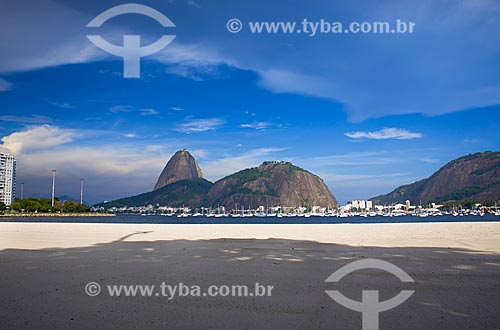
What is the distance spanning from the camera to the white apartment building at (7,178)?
186m

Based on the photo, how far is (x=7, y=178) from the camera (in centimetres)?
18925

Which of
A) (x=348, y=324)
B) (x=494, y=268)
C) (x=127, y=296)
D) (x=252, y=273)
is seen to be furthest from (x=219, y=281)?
(x=494, y=268)

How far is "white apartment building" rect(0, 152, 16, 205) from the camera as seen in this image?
18550cm

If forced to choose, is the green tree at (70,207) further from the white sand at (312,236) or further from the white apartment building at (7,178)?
the white sand at (312,236)

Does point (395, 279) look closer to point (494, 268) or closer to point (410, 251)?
point (494, 268)

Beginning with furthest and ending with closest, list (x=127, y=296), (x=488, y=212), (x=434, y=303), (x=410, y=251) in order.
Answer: (x=488, y=212), (x=410, y=251), (x=127, y=296), (x=434, y=303)

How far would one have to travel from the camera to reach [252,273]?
30.8 feet

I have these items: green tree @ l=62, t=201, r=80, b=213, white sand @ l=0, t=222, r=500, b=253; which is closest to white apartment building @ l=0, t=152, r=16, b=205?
green tree @ l=62, t=201, r=80, b=213

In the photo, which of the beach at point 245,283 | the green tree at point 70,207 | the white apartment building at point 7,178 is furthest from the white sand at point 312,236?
the white apartment building at point 7,178

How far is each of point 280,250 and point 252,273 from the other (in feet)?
17.1

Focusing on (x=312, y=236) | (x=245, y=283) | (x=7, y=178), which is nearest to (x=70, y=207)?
(x=7, y=178)

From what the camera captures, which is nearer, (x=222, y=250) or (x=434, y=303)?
(x=434, y=303)

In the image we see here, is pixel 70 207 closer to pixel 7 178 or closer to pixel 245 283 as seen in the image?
pixel 7 178

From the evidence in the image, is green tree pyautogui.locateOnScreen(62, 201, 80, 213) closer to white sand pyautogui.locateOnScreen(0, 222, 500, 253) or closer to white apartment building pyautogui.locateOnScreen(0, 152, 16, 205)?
white apartment building pyautogui.locateOnScreen(0, 152, 16, 205)
